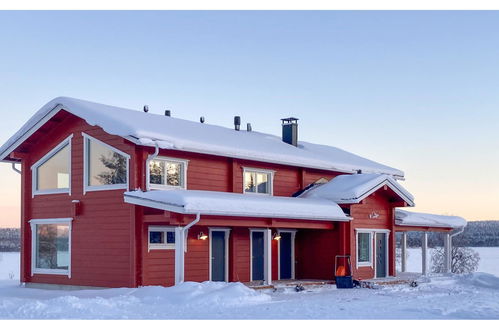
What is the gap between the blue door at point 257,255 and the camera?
2473cm

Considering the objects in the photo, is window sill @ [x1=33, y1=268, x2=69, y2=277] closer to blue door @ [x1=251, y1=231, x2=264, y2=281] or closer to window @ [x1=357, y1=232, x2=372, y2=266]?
blue door @ [x1=251, y1=231, x2=264, y2=281]

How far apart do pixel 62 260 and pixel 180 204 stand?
18.7ft

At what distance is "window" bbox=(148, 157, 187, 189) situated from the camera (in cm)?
2172

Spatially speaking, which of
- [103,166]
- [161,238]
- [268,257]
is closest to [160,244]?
[161,238]

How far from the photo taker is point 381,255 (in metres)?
28.0

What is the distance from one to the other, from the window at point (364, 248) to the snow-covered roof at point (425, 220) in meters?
2.18

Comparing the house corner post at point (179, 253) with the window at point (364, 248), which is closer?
the house corner post at point (179, 253)

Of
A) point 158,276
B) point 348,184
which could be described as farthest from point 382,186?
point 158,276

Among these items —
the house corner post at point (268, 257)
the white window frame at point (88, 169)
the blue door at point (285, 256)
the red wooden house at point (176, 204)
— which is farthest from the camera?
the blue door at point (285, 256)

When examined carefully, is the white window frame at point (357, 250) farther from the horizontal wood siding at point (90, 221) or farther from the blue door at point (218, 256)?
the horizontal wood siding at point (90, 221)

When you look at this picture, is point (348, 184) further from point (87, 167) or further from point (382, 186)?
point (87, 167)

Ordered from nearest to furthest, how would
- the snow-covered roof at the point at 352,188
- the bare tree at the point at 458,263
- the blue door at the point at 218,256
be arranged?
the blue door at the point at 218,256 < the snow-covered roof at the point at 352,188 < the bare tree at the point at 458,263

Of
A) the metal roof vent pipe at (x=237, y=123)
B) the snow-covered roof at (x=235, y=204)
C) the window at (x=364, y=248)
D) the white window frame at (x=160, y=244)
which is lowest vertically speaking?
the window at (x=364, y=248)

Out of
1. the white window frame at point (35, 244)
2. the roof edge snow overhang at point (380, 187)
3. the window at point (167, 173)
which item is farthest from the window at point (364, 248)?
the white window frame at point (35, 244)
